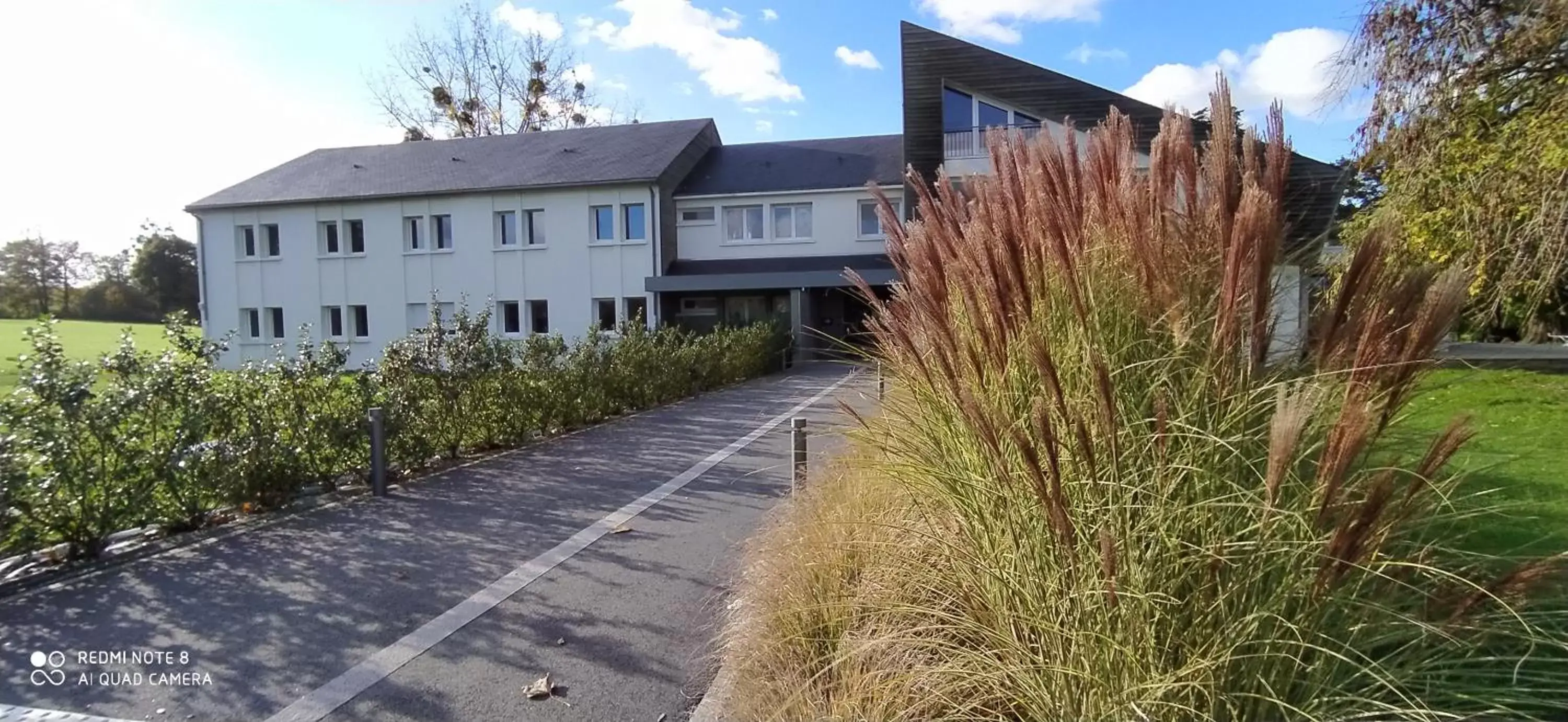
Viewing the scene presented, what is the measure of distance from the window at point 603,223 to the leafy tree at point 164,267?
34.0 metres

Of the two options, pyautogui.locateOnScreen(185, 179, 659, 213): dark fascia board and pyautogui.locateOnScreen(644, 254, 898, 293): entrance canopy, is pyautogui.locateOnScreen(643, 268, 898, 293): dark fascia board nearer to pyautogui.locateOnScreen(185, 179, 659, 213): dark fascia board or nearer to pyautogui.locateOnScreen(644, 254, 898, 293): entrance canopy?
pyautogui.locateOnScreen(644, 254, 898, 293): entrance canopy

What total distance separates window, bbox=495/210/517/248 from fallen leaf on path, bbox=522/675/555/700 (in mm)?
24931

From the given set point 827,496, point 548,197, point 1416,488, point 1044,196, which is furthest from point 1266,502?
point 548,197

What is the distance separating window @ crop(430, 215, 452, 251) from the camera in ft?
89.0

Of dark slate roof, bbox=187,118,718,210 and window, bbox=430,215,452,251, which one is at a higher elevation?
dark slate roof, bbox=187,118,718,210

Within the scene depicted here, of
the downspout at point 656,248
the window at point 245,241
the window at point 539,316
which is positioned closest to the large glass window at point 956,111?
the downspout at point 656,248

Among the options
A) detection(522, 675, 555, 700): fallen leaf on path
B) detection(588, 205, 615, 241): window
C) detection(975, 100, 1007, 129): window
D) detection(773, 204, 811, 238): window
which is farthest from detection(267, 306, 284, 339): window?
detection(522, 675, 555, 700): fallen leaf on path

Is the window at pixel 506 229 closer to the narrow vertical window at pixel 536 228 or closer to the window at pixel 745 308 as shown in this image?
the narrow vertical window at pixel 536 228

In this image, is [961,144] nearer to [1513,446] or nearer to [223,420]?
[1513,446]

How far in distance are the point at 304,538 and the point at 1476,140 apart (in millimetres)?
12223

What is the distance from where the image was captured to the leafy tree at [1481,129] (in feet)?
27.4

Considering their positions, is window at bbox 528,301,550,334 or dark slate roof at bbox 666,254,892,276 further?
window at bbox 528,301,550,334

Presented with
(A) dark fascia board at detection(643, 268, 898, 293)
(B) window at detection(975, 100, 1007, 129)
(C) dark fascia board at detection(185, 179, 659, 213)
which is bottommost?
(A) dark fascia board at detection(643, 268, 898, 293)

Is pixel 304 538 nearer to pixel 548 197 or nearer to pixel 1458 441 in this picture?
pixel 1458 441
